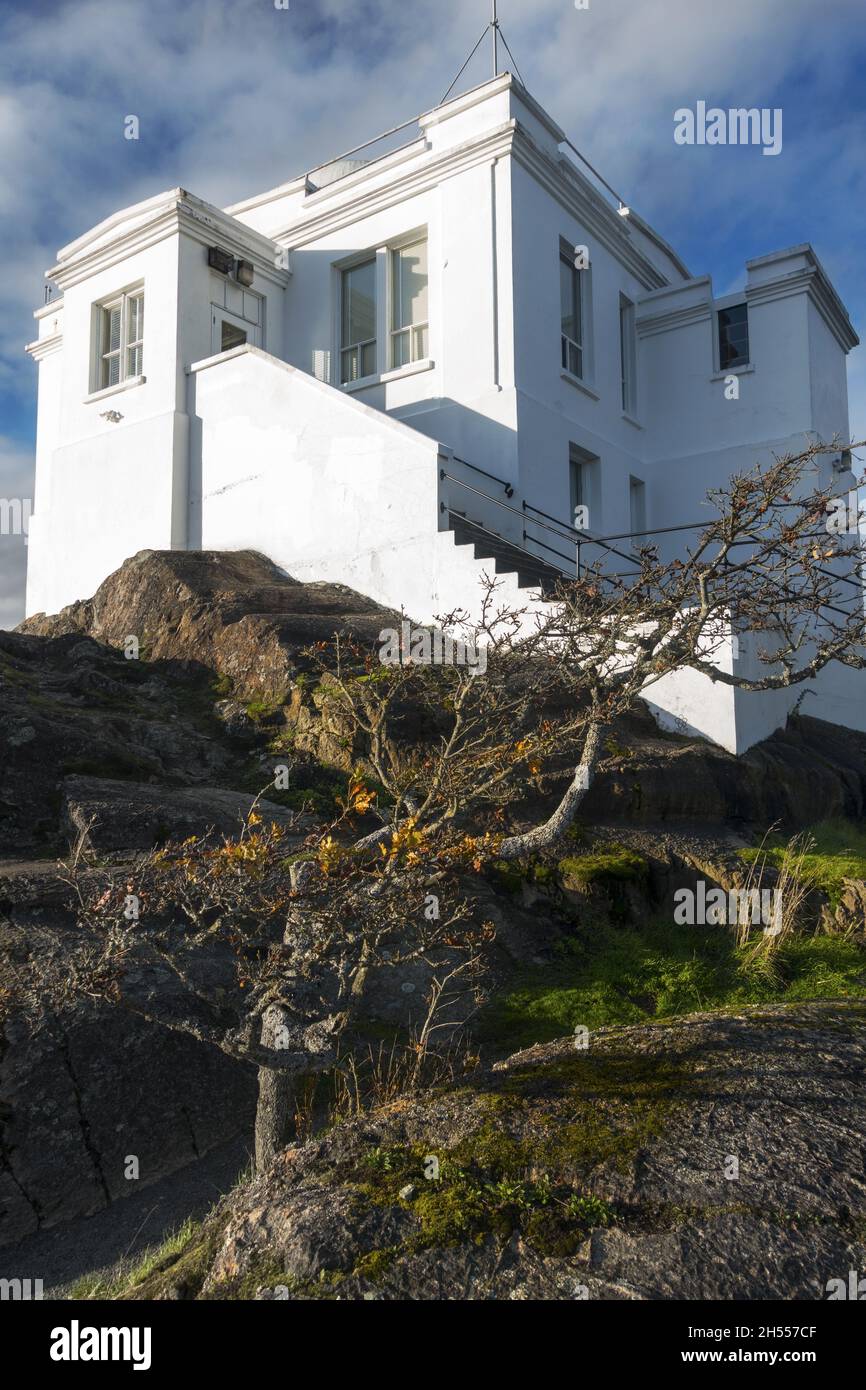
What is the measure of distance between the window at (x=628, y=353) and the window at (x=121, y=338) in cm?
860

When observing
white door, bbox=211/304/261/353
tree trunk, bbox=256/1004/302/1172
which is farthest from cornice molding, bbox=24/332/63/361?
tree trunk, bbox=256/1004/302/1172

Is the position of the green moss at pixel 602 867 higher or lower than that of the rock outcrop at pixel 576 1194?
higher

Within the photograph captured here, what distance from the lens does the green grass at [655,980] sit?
682cm

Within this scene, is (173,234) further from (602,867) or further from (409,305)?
(602,867)

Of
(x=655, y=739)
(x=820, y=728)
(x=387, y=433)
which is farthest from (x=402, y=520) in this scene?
(x=820, y=728)

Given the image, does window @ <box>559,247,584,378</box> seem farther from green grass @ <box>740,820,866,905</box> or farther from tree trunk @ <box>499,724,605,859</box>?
tree trunk @ <box>499,724,605,859</box>

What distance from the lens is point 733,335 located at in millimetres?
20500

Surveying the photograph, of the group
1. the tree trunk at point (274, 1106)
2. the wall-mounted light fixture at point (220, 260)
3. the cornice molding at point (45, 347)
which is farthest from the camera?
the cornice molding at point (45, 347)

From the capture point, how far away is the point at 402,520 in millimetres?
13930

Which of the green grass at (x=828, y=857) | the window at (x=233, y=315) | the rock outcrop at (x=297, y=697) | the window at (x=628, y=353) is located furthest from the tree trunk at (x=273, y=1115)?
the window at (x=628, y=353)

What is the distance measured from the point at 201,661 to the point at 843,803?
7.42m

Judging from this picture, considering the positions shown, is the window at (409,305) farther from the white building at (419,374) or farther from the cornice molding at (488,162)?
the cornice molding at (488,162)

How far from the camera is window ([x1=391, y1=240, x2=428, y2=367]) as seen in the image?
59.4ft

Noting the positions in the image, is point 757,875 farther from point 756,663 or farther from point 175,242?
point 175,242
